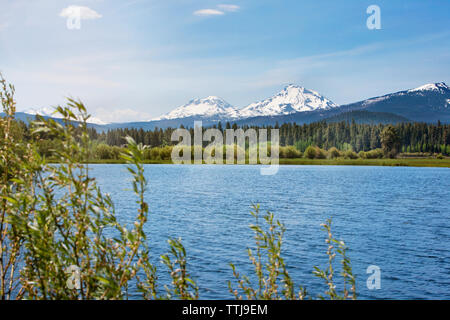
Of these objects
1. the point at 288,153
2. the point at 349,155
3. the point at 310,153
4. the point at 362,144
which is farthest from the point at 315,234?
the point at 362,144

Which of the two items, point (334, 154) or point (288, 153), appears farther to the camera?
point (334, 154)

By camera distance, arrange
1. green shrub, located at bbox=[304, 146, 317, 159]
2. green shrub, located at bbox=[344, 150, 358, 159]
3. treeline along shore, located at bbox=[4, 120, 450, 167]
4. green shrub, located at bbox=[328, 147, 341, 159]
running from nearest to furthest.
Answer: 1. treeline along shore, located at bbox=[4, 120, 450, 167]
2. green shrub, located at bbox=[304, 146, 317, 159]
3. green shrub, located at bbox=[328, 147, 341, 159]
4. green shrub, located at bbox=[344, 150, 358, 159]

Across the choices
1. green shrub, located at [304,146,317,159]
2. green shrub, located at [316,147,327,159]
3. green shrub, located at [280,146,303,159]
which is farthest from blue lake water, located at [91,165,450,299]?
green shrub, located at [316,147,327,159]

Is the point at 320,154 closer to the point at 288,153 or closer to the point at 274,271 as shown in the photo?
the point at 288,153

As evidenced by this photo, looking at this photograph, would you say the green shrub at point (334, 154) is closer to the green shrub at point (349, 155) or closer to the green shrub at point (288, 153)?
the green shrub at point (349, 155)

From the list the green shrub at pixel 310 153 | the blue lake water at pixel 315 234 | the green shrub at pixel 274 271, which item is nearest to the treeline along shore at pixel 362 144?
the green shrub at pixel 310 153

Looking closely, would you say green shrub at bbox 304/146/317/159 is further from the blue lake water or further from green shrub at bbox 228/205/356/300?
green shrub at bbox 228/205/356/300

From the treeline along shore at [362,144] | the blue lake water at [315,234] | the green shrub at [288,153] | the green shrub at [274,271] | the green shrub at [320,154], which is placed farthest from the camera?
the green shrub at [320,154]

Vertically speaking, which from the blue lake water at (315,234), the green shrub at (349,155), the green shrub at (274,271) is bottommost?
the blue lake water at (315,234)

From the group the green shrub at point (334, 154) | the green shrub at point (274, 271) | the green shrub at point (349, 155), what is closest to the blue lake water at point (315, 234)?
the green shrub at point (274, 271)

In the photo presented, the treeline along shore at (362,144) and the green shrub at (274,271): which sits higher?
the treeline along shore at (362,144)

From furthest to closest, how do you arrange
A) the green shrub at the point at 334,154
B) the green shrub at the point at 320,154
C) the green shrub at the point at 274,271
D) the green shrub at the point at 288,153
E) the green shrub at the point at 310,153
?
the green shrub at the point at 334,154, the green shrub at the point at 320,154, the green shrub at the point at 310,153, the green shrub at the point at 288,153, the green shrub at the point at 274,271

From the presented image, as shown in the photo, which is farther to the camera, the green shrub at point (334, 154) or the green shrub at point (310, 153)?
the green shrub at point (334, 154)
